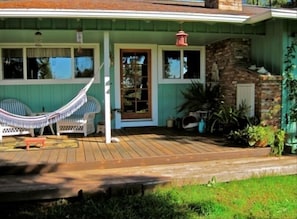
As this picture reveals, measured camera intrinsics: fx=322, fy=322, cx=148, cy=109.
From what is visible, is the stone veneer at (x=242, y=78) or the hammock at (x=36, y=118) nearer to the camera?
the hammock at (x=36, y=118)

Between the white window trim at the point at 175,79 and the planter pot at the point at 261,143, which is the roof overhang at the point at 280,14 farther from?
the white window trim at the point at 175,79

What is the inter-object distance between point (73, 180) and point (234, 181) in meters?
2.09

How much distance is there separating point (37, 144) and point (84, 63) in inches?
105

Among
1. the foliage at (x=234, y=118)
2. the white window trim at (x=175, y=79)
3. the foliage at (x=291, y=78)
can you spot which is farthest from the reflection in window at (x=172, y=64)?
the foliage at (x=291, y=78)

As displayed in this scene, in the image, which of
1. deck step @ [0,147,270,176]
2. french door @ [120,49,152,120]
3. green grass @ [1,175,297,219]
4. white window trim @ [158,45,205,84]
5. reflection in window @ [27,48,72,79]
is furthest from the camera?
white window trim @ [158,45,205,84]

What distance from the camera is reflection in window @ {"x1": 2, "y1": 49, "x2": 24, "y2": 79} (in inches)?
281

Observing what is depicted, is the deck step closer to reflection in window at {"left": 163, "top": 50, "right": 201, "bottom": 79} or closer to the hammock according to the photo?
the hammock

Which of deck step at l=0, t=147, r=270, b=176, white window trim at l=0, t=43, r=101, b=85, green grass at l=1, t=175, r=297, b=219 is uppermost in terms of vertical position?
white window trim at l=0, t=43, r=101, b=85

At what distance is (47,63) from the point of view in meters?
7.32

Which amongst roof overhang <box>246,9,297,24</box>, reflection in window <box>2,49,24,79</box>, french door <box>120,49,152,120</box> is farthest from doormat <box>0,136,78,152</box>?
roof overhang <box>246,9,297,24</box>

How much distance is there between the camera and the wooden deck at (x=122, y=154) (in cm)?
437

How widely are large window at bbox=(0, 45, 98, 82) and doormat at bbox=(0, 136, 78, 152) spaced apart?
1.56 metres

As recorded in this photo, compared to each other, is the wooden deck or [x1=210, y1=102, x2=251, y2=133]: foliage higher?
[x1=210, y1=102, x2=251, y2=133]: foliage

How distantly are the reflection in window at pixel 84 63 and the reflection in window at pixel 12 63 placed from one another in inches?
47.1
